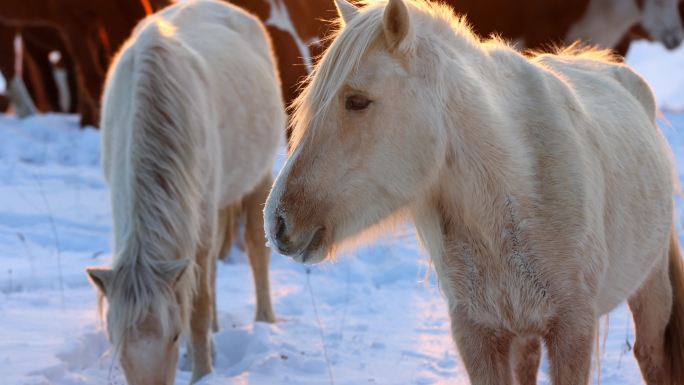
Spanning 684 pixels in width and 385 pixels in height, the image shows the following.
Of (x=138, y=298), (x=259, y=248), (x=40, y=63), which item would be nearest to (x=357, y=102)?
(x=138, y=298)

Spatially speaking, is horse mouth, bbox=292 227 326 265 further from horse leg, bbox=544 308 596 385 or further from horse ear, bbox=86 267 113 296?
horse ear, bbox=86 267 113 296

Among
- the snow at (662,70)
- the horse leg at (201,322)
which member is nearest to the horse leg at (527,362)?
the horse leg at (201,322)

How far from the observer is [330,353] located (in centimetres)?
508

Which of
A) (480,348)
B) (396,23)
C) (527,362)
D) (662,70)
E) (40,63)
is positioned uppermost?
(396,23)

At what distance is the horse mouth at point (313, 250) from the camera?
8.93 feet

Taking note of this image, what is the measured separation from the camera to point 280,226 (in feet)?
8.84

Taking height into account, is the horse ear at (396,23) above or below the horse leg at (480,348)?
above

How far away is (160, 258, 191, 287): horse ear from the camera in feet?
13.4

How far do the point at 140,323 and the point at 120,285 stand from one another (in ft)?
0.62

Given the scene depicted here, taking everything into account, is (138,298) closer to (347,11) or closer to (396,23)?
(347,11)

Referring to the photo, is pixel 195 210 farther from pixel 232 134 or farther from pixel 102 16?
pixel 102 16

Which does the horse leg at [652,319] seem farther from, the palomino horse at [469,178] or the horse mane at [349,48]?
the horse mane at [349,48]

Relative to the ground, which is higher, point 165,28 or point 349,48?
point 349,48

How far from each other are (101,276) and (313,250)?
1.58m
